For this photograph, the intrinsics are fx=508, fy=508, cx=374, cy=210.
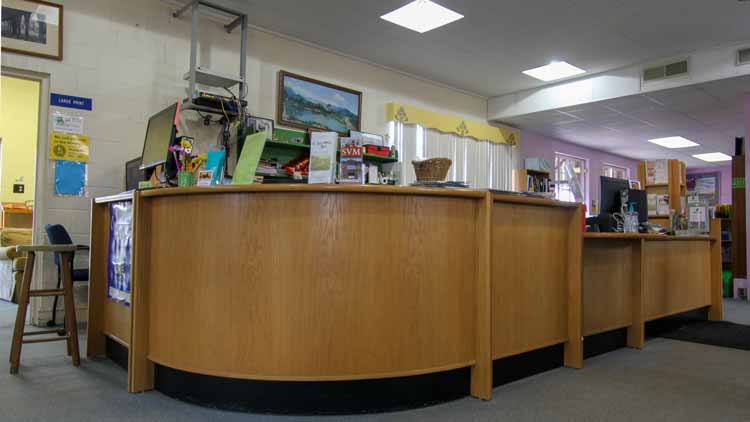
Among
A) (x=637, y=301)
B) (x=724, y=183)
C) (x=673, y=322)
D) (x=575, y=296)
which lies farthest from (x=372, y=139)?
(x=724, y=183)

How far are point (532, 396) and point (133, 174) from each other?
3.32 metres

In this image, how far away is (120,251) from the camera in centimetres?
282

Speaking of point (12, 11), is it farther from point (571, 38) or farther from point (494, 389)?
point (571, 38)

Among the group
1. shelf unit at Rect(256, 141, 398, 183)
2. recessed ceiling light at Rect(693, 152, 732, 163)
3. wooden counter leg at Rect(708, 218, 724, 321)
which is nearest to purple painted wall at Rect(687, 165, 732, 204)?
recessed ceiling light at Rect(693, 152, 732, 163)

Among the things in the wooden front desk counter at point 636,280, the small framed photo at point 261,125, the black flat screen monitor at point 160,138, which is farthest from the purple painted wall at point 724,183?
the black flat screen monitor at point 160,138

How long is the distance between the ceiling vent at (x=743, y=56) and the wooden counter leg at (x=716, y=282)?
1980 millimetres

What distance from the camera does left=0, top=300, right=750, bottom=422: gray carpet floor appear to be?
2211 mm

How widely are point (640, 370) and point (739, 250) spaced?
5381 mm

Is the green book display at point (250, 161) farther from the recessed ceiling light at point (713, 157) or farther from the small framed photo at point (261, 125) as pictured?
the recessed ceiling light at point (713, 157)

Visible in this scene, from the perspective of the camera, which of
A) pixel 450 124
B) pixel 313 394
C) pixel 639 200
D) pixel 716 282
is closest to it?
pixel 313 394

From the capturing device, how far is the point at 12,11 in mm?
3988

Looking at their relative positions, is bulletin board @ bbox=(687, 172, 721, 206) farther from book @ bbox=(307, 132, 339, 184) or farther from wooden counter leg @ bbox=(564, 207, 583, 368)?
book @ bbox=(307, 132, 339, 184)

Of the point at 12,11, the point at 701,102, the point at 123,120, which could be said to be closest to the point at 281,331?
the point at 123,120

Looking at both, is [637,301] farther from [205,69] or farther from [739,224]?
[739,224]
